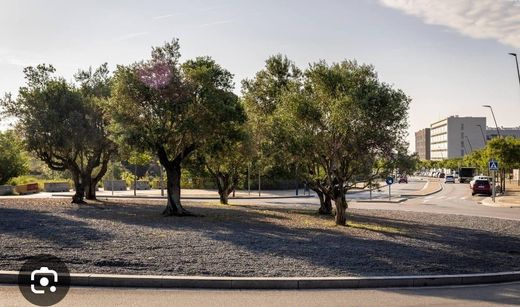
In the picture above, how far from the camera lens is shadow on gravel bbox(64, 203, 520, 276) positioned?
33.7 feet

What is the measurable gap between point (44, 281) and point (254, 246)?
17.6ft

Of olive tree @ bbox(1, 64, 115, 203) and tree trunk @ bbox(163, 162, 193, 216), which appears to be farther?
olive tree @ bbox(1, 64, 115, 203)

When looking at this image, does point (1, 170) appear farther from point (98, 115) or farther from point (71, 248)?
point (71, 248)

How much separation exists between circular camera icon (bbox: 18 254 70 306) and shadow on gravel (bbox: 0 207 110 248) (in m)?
2.32

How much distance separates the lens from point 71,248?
11633mm

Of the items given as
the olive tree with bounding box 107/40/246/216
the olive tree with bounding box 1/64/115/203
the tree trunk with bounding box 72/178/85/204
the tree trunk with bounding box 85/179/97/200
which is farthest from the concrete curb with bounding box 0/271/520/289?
the tree trunk with bounding box 85/179/97/200

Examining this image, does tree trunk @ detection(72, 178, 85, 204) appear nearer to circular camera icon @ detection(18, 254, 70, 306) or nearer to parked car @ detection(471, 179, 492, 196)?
circular camera icon @ detection(18, 254, 70, 306)

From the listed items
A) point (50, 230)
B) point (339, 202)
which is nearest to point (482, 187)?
point (339, 202)

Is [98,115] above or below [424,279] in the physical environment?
above

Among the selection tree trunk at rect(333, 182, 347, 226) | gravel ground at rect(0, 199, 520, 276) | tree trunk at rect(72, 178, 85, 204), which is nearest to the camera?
gravel ground at rect(0, 199, 520, 276)

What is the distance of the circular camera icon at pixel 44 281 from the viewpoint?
308 inches

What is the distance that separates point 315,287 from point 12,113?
75.1 feet

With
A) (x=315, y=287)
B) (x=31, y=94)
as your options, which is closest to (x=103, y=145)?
(x=31, y=94)

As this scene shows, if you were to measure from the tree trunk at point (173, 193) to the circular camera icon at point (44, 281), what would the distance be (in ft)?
39.6
